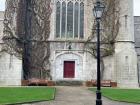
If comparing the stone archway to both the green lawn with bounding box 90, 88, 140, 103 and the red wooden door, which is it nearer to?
the red wooden door

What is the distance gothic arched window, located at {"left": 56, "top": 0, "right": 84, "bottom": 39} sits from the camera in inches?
1615

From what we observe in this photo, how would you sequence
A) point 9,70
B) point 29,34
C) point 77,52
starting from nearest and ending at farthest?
point 9,70 < point 29,34 < point 77,52

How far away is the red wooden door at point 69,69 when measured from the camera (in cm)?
4047

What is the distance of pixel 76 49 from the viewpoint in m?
40.6

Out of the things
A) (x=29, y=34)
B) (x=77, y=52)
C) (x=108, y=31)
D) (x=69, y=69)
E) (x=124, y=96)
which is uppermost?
(x=108, y=31)

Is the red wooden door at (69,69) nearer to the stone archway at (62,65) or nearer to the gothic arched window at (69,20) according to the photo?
the stone archway at (62,65)

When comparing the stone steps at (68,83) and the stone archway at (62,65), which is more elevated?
the stone archway at (62,65)

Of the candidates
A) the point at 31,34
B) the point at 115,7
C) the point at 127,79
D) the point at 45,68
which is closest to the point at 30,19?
the point at 31,34

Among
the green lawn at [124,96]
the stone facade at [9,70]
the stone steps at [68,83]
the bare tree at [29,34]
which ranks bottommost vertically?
the green lawn at [124,96]

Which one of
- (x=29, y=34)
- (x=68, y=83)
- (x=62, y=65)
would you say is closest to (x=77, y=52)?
(x=62, y=65)

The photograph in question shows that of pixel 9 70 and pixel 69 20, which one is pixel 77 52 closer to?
pixel 69 20

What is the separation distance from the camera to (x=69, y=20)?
135 ft

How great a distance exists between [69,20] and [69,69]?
5.46m

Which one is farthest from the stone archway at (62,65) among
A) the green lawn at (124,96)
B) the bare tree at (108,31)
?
the green lawn at (124,96)
